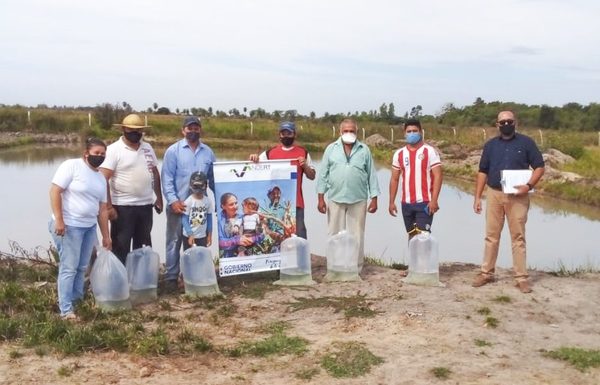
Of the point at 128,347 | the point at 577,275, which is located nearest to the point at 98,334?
the point at 128,347

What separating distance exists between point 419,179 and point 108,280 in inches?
118

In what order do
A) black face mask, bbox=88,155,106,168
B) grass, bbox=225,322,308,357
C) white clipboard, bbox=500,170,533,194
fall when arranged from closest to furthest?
grass, bbox=225,322,308,357 < black face mask, bbox=88,155,106,168 < white clipboard, bbox=500,170,533,194

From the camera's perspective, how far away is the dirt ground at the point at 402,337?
4289mm

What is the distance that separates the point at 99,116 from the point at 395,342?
29.1 m

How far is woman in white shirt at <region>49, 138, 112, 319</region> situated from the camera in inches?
201

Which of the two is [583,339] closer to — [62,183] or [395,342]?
[395,342]

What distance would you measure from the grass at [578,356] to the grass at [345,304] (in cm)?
143

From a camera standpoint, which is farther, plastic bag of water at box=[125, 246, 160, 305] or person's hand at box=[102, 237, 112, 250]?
plastic bag of water at box=[125, 246, 160, 305]

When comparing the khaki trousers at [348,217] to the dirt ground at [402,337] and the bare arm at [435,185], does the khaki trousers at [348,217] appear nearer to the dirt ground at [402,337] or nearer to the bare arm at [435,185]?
the dirt ground at [402,337]

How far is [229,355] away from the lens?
4.60m

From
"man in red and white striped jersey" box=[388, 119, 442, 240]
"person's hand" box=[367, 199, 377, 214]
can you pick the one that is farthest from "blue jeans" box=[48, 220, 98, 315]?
"man in red and white striped jersey" box=[388, 119, 442, 240]

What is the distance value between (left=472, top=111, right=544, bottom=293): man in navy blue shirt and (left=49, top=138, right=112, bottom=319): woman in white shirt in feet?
11.5

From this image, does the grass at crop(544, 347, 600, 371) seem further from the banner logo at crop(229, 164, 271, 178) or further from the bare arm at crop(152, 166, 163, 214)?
the bare arm at crop(152, 166, 163, 214)

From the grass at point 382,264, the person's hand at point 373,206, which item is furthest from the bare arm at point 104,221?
the grass at point 382,264
